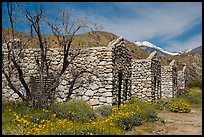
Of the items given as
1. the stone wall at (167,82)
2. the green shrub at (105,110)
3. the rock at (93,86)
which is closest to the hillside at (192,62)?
the stone wall at (167,82)

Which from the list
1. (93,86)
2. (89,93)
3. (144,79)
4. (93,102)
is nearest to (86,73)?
(93,86)

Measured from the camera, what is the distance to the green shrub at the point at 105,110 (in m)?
10.3

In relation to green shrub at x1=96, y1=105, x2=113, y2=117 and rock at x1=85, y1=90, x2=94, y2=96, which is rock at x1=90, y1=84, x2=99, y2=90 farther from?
green shrub at x1=96, y1=105, x2=113, y2=117

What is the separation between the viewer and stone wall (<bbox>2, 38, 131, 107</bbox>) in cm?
1131

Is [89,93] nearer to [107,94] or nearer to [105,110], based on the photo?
[107,94]

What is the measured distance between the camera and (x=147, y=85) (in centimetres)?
1669

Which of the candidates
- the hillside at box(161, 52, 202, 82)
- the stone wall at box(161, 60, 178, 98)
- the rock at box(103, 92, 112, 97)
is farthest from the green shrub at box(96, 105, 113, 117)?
the hillside at box(161, 52, 202, 82)

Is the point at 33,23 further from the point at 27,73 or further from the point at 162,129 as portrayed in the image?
the point at 162,129

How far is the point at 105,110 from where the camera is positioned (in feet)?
34.4

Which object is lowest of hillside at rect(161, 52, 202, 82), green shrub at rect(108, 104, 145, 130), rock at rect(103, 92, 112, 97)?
green shrub at rect(108, 104, 145, 130)

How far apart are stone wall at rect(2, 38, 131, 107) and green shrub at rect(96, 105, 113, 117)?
0.35 m

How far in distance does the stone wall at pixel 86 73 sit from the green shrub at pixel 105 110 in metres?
0.35

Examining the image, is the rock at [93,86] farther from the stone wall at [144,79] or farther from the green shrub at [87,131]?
the stone wall at [144,79]

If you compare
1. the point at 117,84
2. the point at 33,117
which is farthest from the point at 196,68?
the point at 33,117
